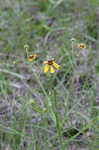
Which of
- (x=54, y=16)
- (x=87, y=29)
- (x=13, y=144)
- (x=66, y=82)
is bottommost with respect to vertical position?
(x=13, y=144)

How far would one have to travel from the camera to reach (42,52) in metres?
1.99

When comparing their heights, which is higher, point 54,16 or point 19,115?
point 54,16

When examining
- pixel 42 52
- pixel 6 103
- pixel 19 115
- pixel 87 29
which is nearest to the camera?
pixel 19 115

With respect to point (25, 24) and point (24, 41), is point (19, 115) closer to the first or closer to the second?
point (24, 41)

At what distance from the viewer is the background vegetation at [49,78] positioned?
1.34 m

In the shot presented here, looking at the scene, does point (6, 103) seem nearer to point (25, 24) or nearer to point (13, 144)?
point (13, 144)

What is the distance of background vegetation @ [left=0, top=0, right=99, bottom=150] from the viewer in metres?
1.34

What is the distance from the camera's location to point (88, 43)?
206 centimetres

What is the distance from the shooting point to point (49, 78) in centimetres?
131

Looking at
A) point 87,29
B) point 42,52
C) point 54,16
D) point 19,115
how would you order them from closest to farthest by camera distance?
point 19,115, point 42,52, point 87,29, point 54,16

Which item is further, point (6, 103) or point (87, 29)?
point (87, 29)

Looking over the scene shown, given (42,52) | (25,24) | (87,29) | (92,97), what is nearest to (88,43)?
(87,29)

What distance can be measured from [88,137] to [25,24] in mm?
1025

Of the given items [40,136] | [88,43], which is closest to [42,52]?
[88,43]
